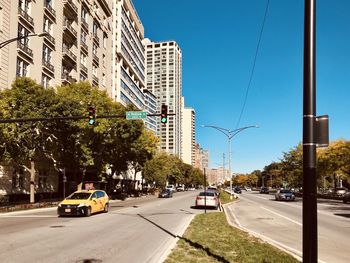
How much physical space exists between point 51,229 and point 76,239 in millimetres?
3693

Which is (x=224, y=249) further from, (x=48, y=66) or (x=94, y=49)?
(x=94, y=49)

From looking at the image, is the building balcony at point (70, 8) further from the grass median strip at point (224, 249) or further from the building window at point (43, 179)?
the grass median strip at point (224, 249)

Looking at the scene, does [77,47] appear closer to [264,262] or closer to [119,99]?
[119,99]

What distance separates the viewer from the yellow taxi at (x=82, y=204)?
2389 centimetres

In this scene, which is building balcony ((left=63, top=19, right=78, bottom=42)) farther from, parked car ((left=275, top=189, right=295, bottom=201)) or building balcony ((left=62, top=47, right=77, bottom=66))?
parked car ((left=275, top=189, right=295, bottom=201))

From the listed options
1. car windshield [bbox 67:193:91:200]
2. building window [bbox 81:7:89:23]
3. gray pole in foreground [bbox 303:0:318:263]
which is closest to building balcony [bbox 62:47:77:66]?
building window [bbox 81:7:89:23]

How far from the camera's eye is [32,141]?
1340 inches

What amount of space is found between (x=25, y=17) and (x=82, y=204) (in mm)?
25101

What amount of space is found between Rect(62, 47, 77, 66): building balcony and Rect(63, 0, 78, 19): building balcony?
212 inches

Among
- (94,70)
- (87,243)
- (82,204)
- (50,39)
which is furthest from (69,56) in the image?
(87,243)

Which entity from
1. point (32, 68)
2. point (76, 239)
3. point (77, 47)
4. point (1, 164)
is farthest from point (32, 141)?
point (77, 47)

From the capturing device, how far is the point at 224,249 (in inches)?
447

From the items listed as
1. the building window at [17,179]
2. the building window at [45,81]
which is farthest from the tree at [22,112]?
the building window at [45,81]

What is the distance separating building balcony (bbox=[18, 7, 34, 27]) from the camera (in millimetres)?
39850
